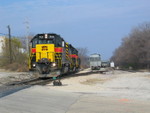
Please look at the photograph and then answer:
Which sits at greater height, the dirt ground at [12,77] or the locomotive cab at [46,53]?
the locomotive cab at [46,53]

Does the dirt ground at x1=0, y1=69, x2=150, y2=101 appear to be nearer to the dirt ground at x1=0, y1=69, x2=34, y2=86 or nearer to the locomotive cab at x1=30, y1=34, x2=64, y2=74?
the dirt ground at x1=0, y1=69, x2=34, y2=86

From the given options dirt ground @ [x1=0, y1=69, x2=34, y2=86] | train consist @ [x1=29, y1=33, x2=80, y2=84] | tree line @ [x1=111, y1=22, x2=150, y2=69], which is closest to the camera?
train consist @ [x1=29, y1=33, x2=80, y2=84]

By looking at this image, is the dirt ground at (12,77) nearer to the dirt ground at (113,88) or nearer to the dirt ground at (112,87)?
the dirt ground at (112,87)

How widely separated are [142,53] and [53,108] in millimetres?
70786

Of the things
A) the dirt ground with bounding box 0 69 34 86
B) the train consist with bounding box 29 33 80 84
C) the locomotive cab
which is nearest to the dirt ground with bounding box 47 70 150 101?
the train consist with bounding box 29 33 80 84

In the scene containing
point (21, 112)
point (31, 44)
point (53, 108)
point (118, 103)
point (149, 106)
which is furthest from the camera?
point (31, 44)

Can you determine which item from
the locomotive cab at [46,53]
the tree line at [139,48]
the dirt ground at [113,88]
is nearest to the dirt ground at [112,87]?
the dirt ground at [113,88]

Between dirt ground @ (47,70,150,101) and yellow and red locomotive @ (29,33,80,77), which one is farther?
yellow and red locomotive @ (29,33,80,77)

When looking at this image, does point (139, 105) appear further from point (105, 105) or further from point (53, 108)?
point (53, 108)

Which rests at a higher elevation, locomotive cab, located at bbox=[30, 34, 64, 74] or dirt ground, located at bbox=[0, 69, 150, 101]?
locomotive cab, located at bbox=[30, 34, 64, 74]

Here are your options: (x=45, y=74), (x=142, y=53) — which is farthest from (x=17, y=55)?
(x=45, y=74)

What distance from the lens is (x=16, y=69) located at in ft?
173

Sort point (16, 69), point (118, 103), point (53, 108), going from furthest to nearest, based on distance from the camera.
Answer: point (16, 69) < point (118, 103) < point (53, 108)

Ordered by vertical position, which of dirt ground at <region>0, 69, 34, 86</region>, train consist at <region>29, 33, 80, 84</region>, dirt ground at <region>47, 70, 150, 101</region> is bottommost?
dirt ground at <region>47, 70, 150, 101</region>
